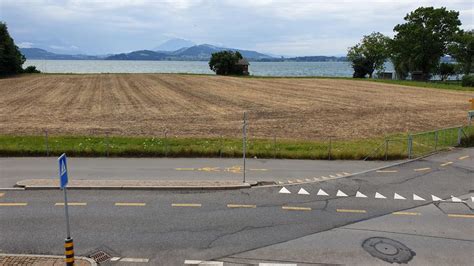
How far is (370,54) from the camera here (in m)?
122

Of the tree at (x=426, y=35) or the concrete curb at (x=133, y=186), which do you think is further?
the tree at (x=426, y=35)

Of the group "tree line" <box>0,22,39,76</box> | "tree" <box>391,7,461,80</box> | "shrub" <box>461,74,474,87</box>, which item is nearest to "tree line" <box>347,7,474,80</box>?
"tree" <box>391,7,461,80</box>

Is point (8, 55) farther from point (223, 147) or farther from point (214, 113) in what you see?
point (223, 147)

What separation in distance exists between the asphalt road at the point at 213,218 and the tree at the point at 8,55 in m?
85.1

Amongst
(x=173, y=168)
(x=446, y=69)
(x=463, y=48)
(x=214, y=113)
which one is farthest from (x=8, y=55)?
(x=446, y=69)

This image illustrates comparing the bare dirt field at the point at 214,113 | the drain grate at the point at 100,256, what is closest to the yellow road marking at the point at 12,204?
the drain grate at the point at 100,256

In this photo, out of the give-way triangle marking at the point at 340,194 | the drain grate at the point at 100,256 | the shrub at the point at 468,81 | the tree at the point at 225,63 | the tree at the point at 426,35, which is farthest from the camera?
the tree at the point at 225,63

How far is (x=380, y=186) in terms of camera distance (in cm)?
1669

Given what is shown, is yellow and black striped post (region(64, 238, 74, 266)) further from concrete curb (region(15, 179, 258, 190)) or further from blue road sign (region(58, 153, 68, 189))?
concrete curb (region(15, 179, 258, 190))

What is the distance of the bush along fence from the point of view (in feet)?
70.2

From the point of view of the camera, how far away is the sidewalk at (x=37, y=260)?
9930 mm

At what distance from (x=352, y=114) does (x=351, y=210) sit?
26.1m

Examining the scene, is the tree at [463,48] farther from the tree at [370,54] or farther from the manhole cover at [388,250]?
the manhole cover at [388,250]

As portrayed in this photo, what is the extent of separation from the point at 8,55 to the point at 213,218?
92.7 metres
